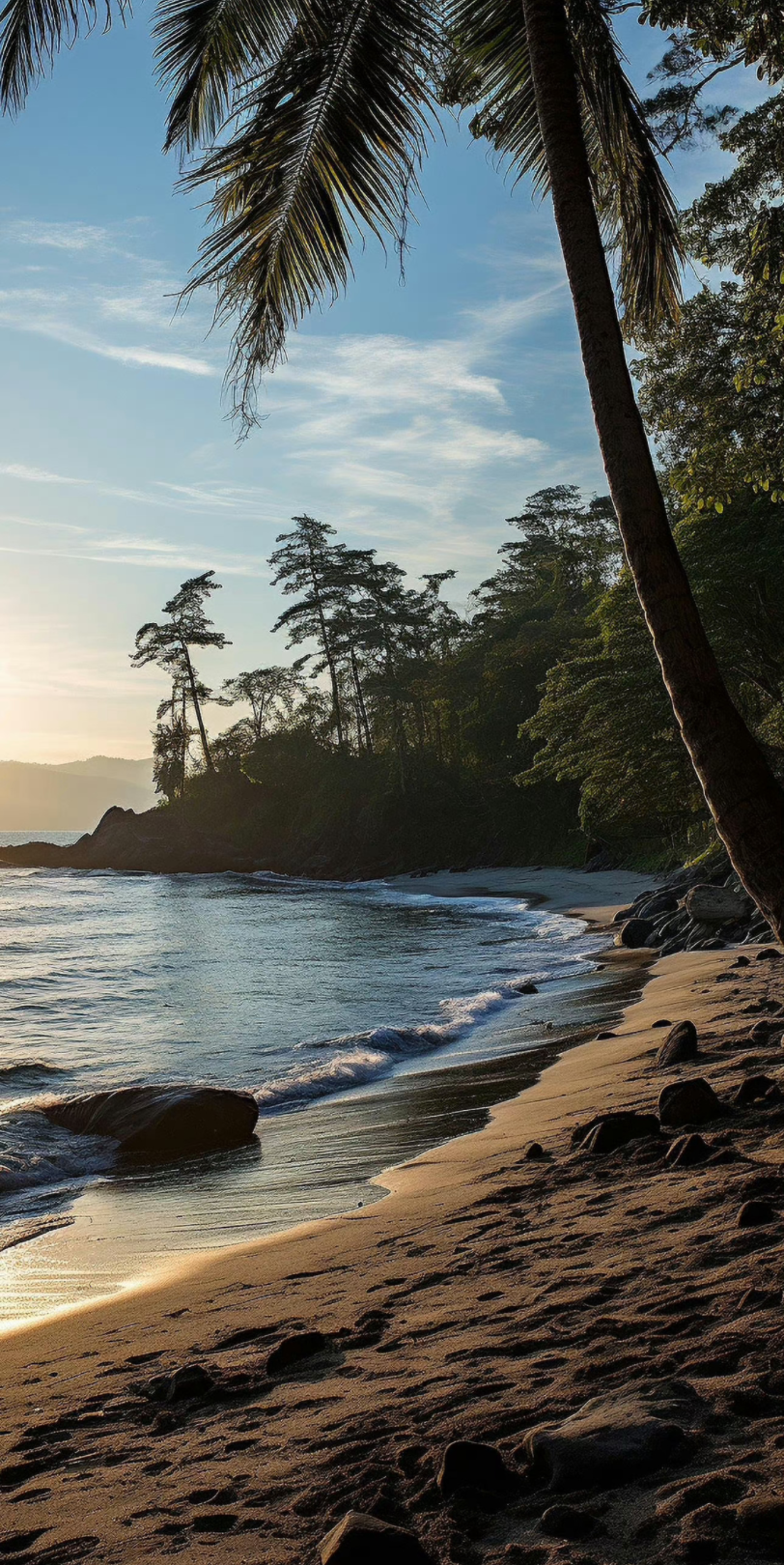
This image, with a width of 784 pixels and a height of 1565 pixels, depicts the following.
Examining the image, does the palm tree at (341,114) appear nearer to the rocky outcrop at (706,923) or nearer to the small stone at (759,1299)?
the small stone at (759,1299)

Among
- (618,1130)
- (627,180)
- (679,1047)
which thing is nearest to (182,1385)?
(618,1130)

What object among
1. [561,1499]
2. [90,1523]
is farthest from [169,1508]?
[561,1499]

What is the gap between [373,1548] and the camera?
185 cm

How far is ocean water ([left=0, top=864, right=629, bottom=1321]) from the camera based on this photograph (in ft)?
17.9

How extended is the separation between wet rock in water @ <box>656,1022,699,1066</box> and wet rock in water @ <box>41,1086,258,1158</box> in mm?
3134

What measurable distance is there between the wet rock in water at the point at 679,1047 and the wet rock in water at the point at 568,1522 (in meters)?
4.53

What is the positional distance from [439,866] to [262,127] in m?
45.7

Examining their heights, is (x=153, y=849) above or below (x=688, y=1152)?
above

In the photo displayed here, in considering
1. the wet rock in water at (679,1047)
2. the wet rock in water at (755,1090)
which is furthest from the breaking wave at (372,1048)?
the wet rock in water at (755,1090)

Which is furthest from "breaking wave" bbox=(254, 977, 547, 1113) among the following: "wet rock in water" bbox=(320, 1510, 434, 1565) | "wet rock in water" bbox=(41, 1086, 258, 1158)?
"wet rock in water" bbox=(320, 1510, 434, 1565)

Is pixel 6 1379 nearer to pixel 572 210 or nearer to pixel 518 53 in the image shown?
pixel 572 210

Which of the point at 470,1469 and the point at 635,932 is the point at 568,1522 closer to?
the point at 470,1469

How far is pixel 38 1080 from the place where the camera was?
10148 mm

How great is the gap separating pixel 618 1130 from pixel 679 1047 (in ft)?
6.26
